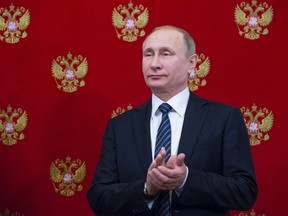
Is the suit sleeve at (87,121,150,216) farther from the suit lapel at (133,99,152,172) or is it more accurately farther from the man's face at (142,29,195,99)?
the man's face at (142,29,195,99)

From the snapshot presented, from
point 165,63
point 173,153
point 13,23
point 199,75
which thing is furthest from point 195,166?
point 13,23

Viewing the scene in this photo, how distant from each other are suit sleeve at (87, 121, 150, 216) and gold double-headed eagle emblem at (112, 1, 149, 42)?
63 cm

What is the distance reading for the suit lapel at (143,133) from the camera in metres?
1.54

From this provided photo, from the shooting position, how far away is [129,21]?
220 cm

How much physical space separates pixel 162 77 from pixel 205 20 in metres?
0.66

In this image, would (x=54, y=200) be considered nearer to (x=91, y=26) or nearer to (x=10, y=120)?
(x=10, y=120)

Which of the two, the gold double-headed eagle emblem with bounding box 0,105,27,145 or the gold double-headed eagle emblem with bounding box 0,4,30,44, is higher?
the gold double-headed eagle emblem with bounding box 0,4,30,44

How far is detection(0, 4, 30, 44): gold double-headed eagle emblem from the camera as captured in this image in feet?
7.28

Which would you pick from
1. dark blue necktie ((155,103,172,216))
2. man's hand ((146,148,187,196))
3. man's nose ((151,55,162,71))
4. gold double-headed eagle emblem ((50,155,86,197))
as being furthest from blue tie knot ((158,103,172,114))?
gold double-headed eagle emblem ((50,155,86,197))

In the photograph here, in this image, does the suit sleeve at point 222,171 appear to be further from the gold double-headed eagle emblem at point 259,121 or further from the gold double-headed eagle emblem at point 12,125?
the gold double-headed eagle emblem at point 12,125

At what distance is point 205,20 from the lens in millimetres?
2160

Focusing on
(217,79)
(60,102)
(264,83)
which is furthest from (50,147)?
(264,83)

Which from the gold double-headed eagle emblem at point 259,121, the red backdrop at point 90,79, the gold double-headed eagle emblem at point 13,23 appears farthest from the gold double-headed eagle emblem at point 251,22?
the gold double-headed eagle emblem at point 13,23

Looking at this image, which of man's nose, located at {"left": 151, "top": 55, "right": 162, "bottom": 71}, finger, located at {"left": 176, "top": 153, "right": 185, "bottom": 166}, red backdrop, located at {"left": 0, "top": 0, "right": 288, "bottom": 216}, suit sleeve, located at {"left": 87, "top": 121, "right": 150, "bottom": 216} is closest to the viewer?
finger, located at {"left": 176, "top": 153, "right": 185, "bottom": 166}
